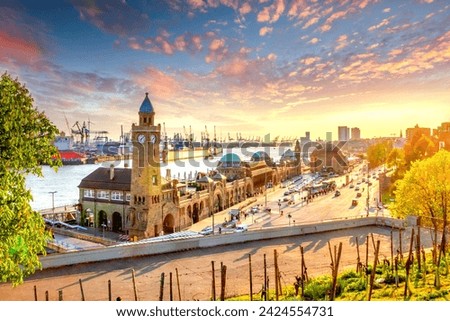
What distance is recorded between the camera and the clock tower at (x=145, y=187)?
13570mm

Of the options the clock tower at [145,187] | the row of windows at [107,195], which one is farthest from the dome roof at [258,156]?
the clock tower at [145,187]

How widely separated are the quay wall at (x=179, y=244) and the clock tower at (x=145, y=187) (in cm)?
566

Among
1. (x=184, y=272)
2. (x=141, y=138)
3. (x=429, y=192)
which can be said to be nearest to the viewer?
(x=184, y=272)

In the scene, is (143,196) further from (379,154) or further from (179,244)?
(379,154)

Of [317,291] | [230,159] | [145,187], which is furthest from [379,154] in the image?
[317,291]

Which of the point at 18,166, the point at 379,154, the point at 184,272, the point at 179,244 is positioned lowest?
the point at 184,272

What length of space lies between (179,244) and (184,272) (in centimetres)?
102

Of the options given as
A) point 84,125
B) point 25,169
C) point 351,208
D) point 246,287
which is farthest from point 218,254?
point 351,208

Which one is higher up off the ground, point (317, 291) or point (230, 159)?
point (230, 159)

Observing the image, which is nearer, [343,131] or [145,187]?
[343,131]

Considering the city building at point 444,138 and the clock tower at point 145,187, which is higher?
the city building at point 444,138

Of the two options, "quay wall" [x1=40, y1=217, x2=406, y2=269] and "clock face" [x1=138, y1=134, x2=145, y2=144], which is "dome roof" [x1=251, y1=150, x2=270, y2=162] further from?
"quay wall" [x1=40, y1=217, x2=406, y2=269]

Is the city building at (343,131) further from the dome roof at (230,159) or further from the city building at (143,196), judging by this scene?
the dome roof at (230,159)

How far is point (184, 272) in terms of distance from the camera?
23.4 ft
